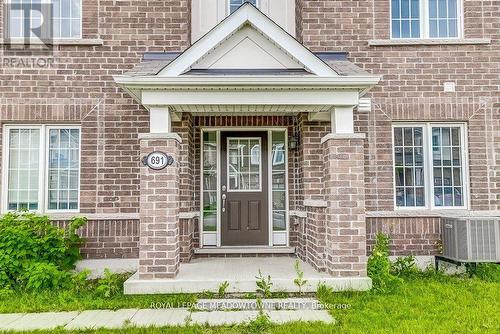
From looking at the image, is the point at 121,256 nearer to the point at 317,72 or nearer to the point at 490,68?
the point at 317,72

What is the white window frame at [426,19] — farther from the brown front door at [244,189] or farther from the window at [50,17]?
the window at [50,17]

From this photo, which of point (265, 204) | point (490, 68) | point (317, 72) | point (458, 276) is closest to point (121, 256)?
point (265, 204)

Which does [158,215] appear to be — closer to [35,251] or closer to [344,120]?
[35,251]

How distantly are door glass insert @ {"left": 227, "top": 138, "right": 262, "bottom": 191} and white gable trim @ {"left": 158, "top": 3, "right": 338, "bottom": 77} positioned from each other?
2434mm

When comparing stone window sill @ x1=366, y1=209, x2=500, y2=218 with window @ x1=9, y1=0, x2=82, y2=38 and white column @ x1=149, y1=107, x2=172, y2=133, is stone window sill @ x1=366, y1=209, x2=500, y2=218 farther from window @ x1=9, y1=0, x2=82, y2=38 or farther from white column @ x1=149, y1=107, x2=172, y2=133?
window @ x1=9, y1=0, x2=82, y2=38

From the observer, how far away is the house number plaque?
19.3 ft

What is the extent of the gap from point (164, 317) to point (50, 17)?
6.17m

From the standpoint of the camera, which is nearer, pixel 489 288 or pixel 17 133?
pixel 489 288

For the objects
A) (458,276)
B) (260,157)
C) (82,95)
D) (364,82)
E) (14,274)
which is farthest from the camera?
(260,157)

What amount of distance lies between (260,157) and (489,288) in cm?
444

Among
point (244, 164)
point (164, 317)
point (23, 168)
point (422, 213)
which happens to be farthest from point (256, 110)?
point (23, 168)

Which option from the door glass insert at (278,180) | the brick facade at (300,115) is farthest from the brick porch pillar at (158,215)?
the door glass insert at (278,180)

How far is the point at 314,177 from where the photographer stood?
23.6 feet

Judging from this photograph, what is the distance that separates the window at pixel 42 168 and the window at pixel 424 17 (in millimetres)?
6562
